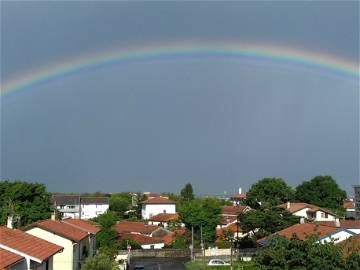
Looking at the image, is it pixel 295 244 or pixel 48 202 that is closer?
pixel 295 244

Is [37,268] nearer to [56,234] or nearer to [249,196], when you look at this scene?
[56,234]

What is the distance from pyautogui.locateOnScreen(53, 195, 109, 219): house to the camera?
115062mm

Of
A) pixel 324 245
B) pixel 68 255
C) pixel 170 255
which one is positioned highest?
pixel 324 245

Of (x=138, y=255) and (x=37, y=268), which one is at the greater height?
(x=37, y=268)

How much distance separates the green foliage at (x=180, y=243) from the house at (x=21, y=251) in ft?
144

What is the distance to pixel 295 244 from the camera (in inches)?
687

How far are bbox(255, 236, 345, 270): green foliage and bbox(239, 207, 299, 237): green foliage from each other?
1386 inches

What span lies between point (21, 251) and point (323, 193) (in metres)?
80.4

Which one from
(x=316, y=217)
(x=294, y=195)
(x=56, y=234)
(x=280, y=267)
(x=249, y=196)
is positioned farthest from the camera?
(x=294, y=195)

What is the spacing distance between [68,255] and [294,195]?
68287 mm

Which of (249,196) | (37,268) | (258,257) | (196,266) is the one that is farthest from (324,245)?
(249,196)

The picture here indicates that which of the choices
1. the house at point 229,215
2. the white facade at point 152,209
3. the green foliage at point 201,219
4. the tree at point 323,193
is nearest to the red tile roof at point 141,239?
the green foliage at point 201,219

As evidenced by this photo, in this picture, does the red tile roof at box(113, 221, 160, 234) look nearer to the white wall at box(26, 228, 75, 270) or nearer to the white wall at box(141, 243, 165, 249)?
the white wall at box(141, 243, 165, 249)

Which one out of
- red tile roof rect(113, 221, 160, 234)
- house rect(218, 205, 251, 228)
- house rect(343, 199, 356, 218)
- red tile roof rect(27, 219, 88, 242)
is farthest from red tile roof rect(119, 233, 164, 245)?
house rect(343, 199, 356, 218)
